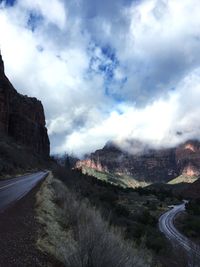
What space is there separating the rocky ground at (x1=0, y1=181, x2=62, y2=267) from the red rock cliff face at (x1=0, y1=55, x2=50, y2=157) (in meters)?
92.1

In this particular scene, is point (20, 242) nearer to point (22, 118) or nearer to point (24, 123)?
point (22, 118)

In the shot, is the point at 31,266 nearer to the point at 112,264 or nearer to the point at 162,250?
the point at 112,264

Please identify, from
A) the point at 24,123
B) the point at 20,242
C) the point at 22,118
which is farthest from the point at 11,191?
the point at 24,123

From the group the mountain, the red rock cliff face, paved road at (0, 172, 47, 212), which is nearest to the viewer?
paved road at (0, 172, 47, 212)

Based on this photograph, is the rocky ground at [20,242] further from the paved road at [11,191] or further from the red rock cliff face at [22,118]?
the red rock cliff face at [22,118]

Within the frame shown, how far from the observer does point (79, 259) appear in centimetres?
797

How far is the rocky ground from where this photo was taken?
802cm

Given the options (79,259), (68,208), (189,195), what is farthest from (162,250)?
(189,195)

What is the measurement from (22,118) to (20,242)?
401 ft

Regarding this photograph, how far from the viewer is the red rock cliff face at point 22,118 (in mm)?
108644

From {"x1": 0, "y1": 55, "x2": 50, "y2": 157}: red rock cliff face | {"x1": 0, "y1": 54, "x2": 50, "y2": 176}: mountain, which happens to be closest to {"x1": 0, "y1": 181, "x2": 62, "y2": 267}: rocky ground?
{"x1": 0, "y1": 54, "x2": 50, "y2": 176}: mountain

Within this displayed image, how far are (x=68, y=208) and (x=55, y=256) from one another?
773cm

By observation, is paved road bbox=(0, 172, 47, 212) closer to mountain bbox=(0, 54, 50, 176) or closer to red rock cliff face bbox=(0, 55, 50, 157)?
mountain bbox=(0, 54, 50, 176)

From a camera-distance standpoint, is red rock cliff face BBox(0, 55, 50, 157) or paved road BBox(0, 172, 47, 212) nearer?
paved road BBox(0, 172, 47, 212)
